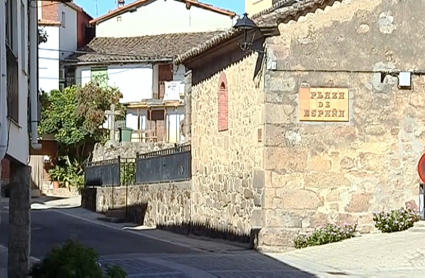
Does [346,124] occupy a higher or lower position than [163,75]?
lower

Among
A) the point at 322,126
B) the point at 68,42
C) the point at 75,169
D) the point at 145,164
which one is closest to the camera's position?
the point at 322,126

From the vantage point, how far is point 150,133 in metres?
47.5

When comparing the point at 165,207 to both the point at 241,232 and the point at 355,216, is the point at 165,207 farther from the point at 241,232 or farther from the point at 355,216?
the point at 355,216

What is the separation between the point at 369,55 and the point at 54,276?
9.78 m

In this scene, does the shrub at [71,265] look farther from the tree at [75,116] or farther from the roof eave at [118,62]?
the roof eave at [118,62]

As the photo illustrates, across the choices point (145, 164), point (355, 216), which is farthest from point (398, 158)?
point (145, 164)

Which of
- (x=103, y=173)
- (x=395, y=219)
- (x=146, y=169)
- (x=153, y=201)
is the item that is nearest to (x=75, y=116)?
(x=103, y=173)

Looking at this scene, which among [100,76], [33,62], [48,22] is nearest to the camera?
[33,62]

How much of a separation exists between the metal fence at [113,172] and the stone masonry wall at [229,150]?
7.68m

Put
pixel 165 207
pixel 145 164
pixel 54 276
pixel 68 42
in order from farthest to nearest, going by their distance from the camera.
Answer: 1. pixel 68 42
2. pixel 145 164
3. pixel 165 207
4. pixel 54 276

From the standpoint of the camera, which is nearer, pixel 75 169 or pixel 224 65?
pixel 224 65

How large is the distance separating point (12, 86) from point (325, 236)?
28.2 feet

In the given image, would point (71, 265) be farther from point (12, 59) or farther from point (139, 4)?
point (139, 4)

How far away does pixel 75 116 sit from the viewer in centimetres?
4459
